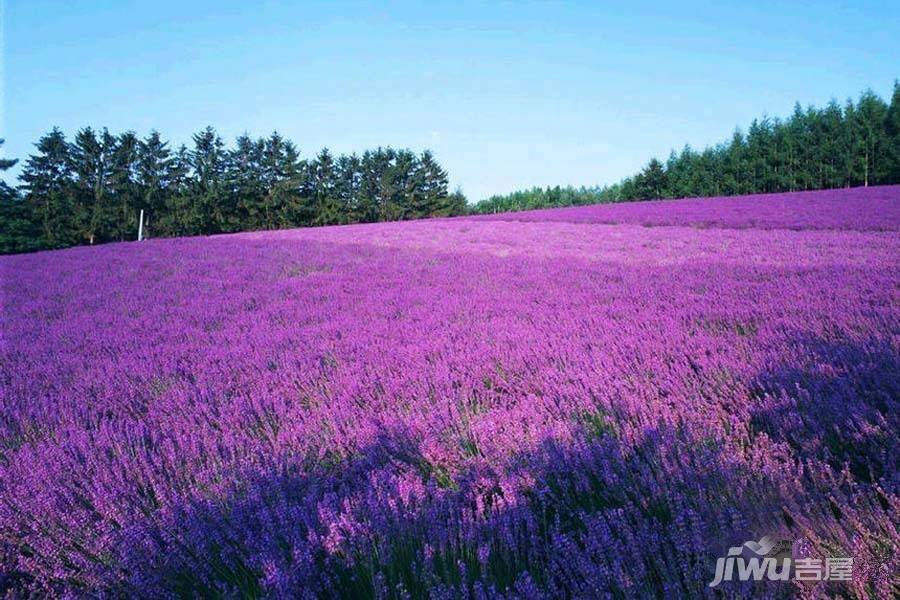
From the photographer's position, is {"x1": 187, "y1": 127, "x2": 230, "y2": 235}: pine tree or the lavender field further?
{"x1": 187, "y1": 127, "x2": 230, "y2": 235}: pine tree

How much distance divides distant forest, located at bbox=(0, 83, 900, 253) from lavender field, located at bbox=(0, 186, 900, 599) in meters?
45.0

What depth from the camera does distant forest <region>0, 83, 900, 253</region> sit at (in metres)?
41.9

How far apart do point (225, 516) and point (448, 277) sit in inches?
220

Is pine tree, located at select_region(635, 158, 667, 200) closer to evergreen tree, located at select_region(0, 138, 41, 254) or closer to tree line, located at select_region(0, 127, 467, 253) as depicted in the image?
tree line, located at select_region(0, 127, 467, 253)

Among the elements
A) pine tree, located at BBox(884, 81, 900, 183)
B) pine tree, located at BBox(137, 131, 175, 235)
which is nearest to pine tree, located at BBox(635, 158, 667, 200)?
pine tree, located at BBox(884, 81, 900, 183)

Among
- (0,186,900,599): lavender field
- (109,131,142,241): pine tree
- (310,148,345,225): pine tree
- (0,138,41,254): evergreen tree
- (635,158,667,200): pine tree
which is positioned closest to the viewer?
(0,186,900,599): lavender field

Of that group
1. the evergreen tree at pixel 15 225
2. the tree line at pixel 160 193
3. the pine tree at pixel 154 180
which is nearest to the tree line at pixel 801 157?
the tree line at pixel 160 193

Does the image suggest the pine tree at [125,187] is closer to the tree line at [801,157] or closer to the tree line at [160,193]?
the tree line at [160,193]

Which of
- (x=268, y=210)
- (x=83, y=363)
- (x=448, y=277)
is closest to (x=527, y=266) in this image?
(x=448, y=277)

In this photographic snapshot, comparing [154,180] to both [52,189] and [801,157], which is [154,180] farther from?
[801,157]

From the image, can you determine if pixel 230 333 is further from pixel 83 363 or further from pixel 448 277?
pixel 448 277

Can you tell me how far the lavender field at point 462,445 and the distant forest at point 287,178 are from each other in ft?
148

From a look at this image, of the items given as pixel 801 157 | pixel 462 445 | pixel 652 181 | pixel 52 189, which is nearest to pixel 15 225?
pixel 52 189

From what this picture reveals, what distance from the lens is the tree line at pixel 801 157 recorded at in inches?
1843
